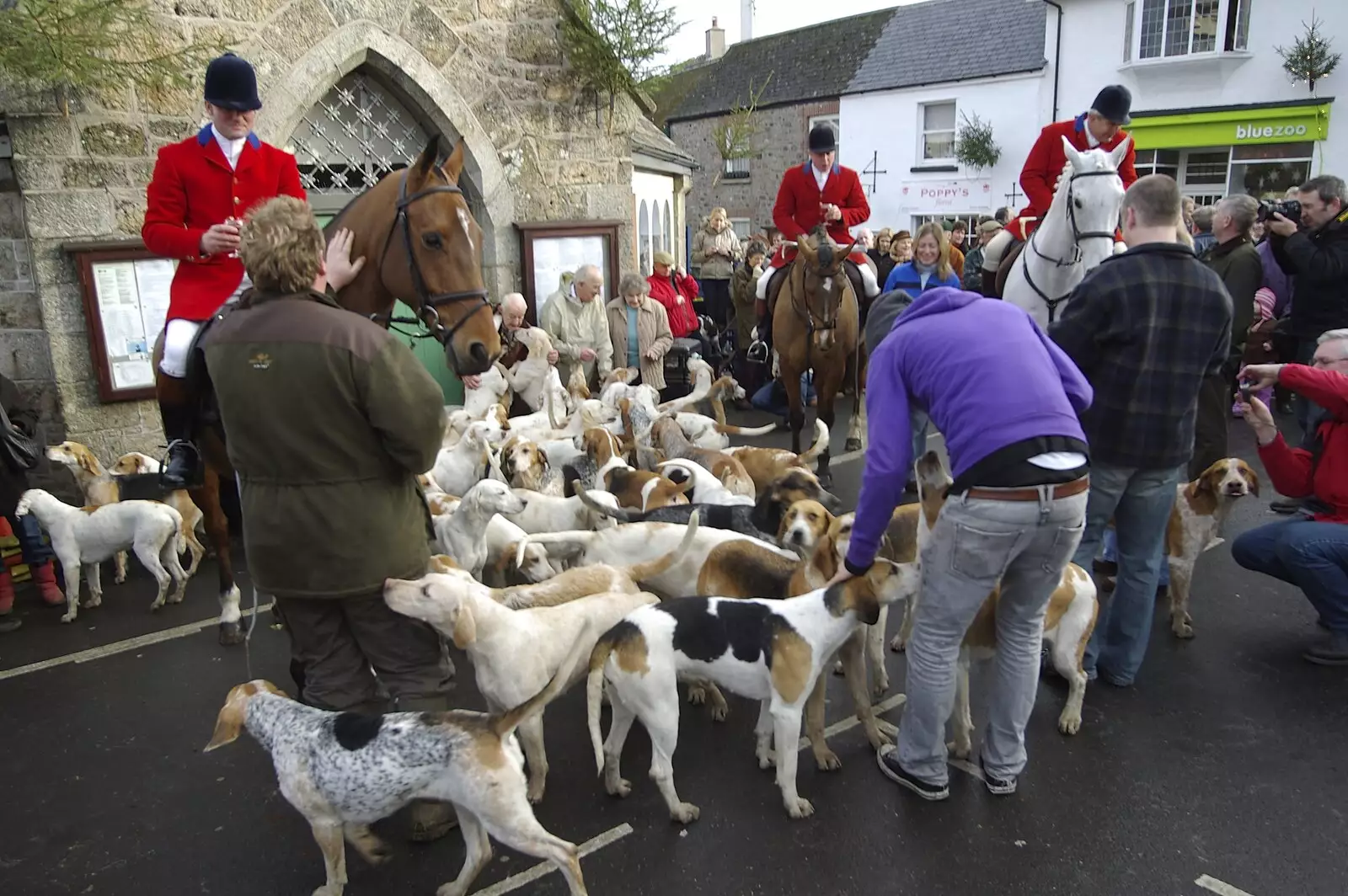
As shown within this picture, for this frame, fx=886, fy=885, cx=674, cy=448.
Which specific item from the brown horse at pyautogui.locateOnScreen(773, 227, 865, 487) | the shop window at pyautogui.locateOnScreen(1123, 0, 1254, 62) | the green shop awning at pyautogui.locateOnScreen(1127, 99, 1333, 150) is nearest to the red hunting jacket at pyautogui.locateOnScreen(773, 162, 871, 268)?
the brown horse at pyautogui.locateOnScreen(773, 227, 865, 487)

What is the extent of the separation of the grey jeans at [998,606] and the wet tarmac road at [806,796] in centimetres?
24

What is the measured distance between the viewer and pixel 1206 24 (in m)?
19.0

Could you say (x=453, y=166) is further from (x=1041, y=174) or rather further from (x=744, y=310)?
(x=744, y=310)

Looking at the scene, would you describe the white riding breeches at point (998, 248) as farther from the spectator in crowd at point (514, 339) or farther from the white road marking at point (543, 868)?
the white road marking at point (543, 868)

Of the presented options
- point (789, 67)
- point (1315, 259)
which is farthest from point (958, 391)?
point (789, 67)

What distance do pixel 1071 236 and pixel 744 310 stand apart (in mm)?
6561

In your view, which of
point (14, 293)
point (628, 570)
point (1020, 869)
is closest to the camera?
point (1020, 869)

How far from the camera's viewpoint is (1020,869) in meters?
3.12

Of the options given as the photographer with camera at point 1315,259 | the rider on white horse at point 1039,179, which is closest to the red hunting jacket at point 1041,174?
the rider on white horse at point 1039,179

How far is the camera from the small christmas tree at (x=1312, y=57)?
17203mm

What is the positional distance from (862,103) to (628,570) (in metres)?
24.2

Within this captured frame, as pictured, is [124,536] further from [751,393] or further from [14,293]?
[751,393]

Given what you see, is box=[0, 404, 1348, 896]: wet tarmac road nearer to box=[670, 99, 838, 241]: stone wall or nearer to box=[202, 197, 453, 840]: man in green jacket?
box=[202, 197, 453, 840]: man in green jacket

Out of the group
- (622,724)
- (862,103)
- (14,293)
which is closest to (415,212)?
(622,724)
